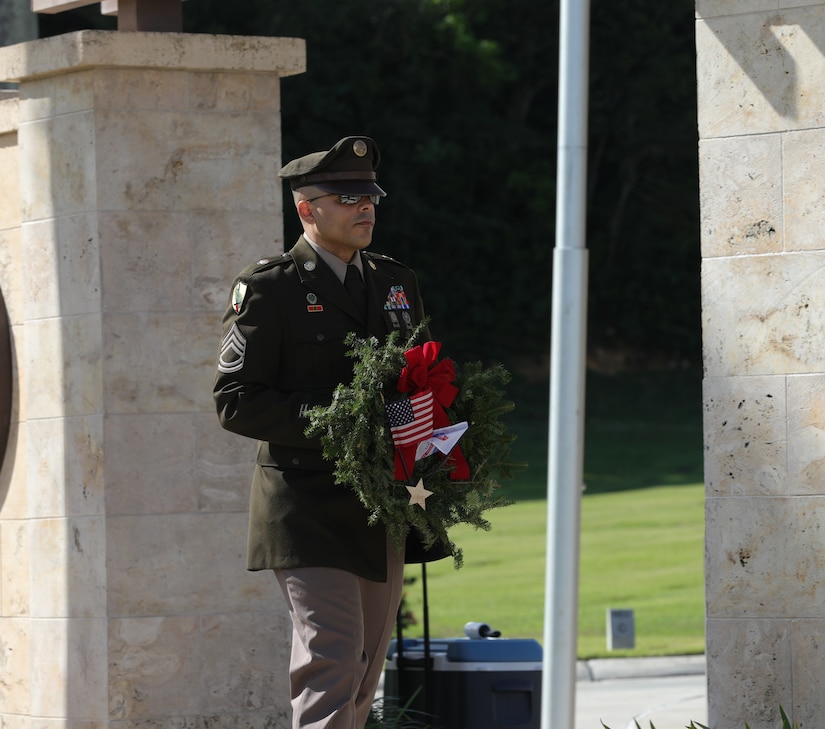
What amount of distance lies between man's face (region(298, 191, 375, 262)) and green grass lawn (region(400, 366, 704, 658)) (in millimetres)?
6585

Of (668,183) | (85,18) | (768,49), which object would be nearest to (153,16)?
(768,49)

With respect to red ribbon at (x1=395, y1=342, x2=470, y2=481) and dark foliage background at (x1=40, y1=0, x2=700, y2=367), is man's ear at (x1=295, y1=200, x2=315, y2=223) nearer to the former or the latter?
red ribbon at (x1=395, y1=342, x2=470, y2=481)

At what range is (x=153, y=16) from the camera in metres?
6.71

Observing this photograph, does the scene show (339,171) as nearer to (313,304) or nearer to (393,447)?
(313,304)

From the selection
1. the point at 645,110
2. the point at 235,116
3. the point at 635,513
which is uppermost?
the point at 645,110

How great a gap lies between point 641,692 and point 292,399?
546cm

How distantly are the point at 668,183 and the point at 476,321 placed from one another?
6.81 metres

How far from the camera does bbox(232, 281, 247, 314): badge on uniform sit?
4918 millimetres

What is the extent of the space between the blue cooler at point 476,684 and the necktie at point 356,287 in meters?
2.15

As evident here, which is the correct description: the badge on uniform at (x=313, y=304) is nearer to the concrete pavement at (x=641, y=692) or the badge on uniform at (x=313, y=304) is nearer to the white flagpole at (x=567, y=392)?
the white flagpole at (x=567, y=392)

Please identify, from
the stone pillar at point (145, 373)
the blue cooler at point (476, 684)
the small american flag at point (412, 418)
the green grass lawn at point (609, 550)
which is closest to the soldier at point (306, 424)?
the small american flag at point (412, 418)

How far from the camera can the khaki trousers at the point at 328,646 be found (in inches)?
186

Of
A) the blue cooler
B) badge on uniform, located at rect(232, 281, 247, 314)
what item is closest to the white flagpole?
badge on uniform, located at rect(232, 281, 247, 314)

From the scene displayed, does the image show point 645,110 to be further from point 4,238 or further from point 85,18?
point 4,238
